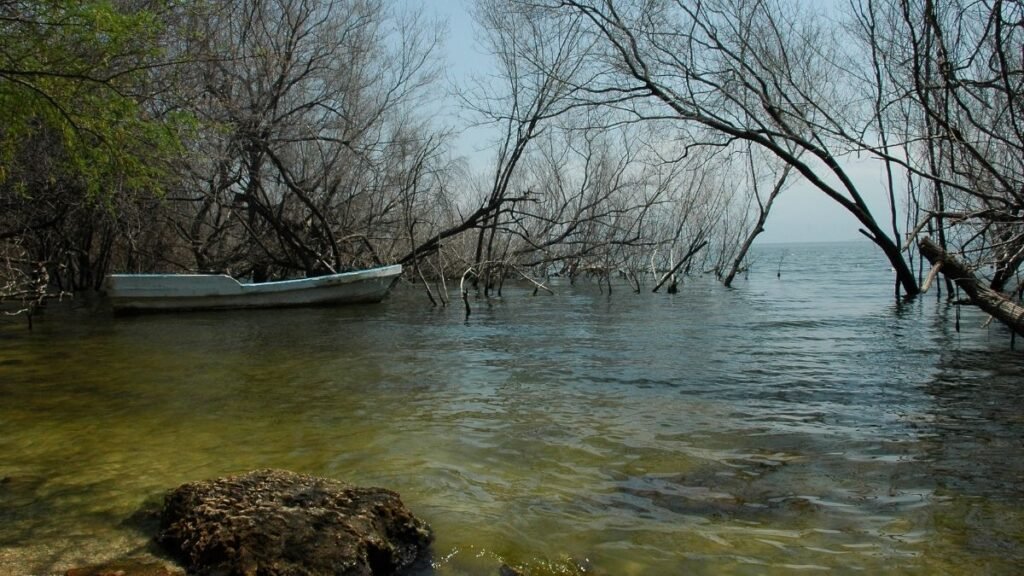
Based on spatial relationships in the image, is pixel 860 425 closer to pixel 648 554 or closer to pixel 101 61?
pixel 648 554

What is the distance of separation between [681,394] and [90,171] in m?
7.12

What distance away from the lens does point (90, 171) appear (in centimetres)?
852

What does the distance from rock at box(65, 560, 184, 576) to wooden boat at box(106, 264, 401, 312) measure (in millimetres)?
14181

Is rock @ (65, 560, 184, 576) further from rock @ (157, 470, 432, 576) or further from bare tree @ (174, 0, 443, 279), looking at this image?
bare tree @ (174, 0, 443, 279)

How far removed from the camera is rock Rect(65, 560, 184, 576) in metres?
3.30

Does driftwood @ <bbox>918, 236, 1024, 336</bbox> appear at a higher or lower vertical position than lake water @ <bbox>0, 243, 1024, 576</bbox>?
higher

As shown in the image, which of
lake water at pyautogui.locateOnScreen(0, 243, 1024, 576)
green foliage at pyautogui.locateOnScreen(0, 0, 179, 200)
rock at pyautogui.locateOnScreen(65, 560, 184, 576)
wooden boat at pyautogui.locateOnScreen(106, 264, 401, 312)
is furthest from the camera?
wooden boat at pyautogui.locateOnScreen(106, 264, 401, 312)

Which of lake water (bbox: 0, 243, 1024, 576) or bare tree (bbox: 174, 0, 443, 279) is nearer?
lake water (bbox: 0, 243, 1024, 576)

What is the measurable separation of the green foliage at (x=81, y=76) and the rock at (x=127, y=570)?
4.96m

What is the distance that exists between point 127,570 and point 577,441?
3272 millimetres

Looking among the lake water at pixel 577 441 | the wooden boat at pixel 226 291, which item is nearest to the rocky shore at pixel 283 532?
the lake water at pixel 577 441

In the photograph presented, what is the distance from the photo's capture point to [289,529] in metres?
3.46

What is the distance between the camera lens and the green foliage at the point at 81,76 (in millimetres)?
7000

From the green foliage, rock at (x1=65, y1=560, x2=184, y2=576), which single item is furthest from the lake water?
the green foliage
